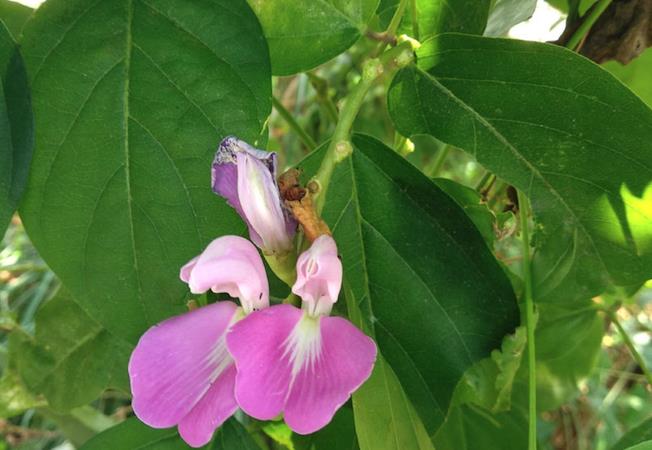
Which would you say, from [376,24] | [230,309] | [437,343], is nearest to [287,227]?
[230,309]

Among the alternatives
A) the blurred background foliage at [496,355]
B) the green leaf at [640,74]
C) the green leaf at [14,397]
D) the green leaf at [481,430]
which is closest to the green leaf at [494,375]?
the blurred background foliage at [496,355]

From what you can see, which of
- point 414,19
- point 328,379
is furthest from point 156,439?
point 414,19

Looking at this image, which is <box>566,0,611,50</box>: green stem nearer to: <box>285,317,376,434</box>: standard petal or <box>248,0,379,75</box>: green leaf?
<box>248,0,379,75</box>: green leaf

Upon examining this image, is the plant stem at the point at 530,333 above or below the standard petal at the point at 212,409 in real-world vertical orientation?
above

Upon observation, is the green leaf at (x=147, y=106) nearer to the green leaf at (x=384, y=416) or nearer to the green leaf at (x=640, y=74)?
the green leaf at (x=384, y=416)

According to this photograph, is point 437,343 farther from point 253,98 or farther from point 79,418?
point 79,418

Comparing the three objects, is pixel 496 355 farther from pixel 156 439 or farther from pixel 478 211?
pixel 156 439
